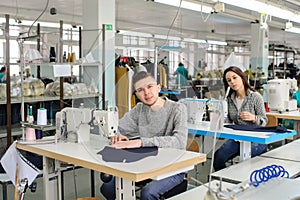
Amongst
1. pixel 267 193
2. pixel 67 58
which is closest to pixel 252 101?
pixel 267 193

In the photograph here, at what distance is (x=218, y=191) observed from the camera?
1.14 meters

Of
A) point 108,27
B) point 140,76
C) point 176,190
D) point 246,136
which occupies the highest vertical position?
point 108,27

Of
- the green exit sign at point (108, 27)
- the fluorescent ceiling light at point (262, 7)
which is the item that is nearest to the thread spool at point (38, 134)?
the green exit sign at point (108, 27)

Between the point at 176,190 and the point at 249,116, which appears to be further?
the point at 249,116

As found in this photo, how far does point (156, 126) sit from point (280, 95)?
2.44m

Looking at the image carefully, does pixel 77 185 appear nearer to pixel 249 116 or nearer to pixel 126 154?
pixel 249 116

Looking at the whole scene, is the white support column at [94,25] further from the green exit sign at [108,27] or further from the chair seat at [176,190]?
the chair seat at [176,190]

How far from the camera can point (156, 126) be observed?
218 centimetres

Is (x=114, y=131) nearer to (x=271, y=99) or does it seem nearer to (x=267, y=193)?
(x=267, y=193)

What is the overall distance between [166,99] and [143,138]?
26 cm

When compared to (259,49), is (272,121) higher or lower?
lower

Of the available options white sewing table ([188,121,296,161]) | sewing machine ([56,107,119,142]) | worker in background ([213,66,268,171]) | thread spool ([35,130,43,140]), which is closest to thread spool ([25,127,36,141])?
thread spool ([35,130,43,140])

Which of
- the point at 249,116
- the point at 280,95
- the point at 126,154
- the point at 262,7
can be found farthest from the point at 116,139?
the point at 262,7

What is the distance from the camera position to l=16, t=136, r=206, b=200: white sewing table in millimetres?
1707
